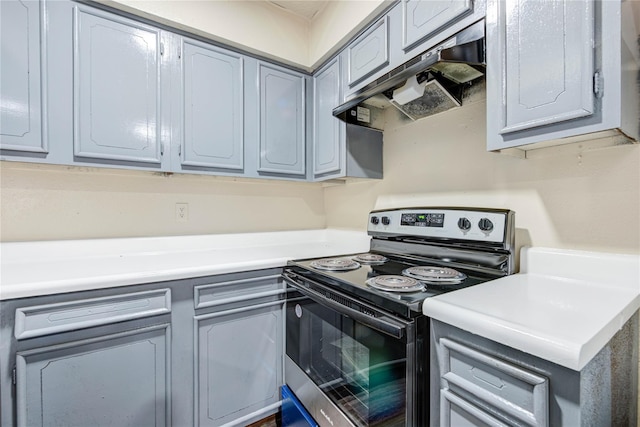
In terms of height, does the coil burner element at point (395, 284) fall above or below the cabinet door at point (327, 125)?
below

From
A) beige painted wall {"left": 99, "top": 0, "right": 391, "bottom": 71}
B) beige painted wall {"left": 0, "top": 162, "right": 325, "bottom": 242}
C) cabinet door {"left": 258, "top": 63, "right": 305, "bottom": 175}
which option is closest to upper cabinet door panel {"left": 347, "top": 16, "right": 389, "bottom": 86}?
beige painted wall {"left": 99, "top": 0, "right": 391, "bottom": 71}

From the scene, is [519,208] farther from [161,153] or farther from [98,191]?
[98,191]

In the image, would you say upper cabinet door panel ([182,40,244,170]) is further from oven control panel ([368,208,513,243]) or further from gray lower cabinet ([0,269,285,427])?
oven control panel ([368,208,513,243])

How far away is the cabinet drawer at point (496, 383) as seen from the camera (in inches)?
23.0

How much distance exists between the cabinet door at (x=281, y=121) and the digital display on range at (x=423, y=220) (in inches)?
33.1

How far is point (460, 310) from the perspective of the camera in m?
0.72

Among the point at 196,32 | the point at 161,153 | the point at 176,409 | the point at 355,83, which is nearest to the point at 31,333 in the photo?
the point at 176,409

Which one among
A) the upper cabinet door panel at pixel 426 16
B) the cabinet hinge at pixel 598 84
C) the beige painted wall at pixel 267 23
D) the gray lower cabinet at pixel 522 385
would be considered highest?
the beige painted wall at pixel 267 23

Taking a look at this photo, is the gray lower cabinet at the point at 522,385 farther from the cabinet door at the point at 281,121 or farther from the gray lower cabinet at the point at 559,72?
the cabinet door at the point at 281,121

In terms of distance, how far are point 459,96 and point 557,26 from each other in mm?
503

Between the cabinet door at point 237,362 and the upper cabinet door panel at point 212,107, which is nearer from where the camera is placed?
the cabinet door at point 237,362

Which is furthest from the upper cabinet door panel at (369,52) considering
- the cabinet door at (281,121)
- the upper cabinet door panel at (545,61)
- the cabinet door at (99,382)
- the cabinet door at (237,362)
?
the cabinet door at (99,382)

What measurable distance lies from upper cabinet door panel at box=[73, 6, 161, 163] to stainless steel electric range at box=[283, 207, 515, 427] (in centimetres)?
104

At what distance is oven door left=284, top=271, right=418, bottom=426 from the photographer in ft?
2.69
